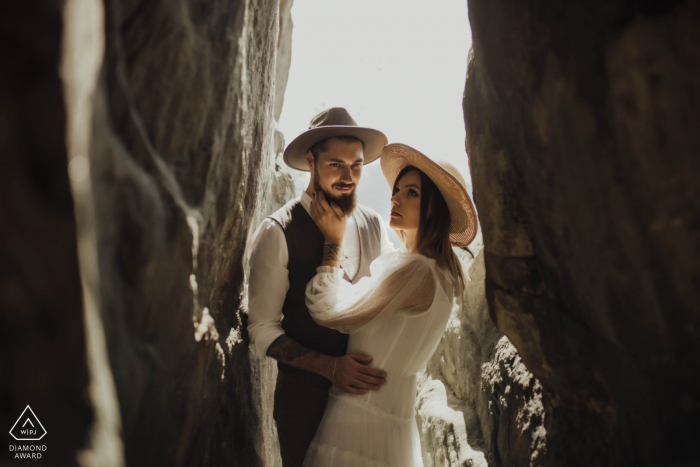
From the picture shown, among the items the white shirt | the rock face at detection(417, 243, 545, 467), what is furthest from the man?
the rock face at detection(417, 243, 545, 467)

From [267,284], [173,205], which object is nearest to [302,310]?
[267,284]

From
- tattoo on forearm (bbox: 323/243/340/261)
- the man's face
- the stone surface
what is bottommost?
the stone surface

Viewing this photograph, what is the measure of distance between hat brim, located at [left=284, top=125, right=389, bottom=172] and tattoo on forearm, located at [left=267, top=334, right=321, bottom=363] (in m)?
1.23

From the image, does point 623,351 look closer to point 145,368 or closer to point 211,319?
point 145,368

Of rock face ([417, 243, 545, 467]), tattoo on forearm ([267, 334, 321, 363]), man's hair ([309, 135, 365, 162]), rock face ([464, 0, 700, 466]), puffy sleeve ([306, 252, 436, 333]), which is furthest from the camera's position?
man's hair ([309, 135, 365, 162])

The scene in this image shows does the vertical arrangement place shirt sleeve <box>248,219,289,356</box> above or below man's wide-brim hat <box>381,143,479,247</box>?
below

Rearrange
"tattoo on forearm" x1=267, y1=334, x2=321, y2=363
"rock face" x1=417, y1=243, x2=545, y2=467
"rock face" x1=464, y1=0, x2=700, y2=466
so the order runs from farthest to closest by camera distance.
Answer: "tattoo on forearm" x1=267, y1=334, x2=321, y2=363 < "rock face" x1=417, y1=243, x2=545, y2=467 < "rock face" x1=464, y1=0, x2=700, y2=466

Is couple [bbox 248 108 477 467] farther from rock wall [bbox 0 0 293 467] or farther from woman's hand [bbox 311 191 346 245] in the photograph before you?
rock wall [bbox 0 0 293 467]

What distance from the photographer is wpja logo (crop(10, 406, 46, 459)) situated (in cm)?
81

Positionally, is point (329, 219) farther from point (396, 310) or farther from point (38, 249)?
point (38, 249)

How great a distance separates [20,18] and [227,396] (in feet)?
5.96

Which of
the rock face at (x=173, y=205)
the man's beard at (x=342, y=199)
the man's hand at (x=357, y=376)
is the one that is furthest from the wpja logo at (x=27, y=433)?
the man's beard at (x=342, y=199)

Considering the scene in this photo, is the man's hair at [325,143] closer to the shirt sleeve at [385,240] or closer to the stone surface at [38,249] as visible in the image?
the shirt sleeve at [385,240]

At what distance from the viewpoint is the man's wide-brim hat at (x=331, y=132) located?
Result: 2.58 m
